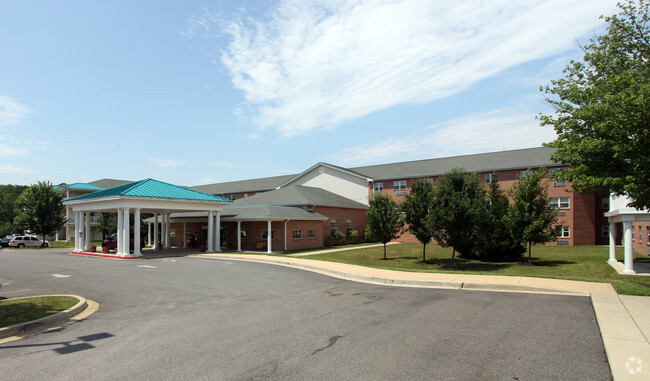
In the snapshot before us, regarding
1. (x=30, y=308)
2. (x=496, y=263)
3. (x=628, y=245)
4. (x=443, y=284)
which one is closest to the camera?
(x=30, y=308)

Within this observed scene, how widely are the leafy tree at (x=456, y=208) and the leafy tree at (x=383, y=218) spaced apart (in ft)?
14.7

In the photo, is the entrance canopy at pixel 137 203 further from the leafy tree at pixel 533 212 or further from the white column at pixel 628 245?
the white column at pixel 628 245

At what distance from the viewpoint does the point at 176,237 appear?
39.3 m

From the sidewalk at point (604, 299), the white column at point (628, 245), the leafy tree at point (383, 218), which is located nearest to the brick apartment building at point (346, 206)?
the leafy tree at point (383, 218)

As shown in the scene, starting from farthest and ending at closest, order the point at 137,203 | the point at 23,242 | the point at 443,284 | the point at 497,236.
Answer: the point at 23,242 → the point at 137,203 → the point at 497,236 → the point at 443,284

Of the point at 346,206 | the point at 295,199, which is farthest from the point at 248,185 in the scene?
the point at 295,199

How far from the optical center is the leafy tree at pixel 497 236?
2558 cm

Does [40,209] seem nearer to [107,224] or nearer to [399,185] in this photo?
[107,224]

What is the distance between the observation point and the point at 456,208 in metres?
22.0

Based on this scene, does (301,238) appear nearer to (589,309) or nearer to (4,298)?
(4,298)

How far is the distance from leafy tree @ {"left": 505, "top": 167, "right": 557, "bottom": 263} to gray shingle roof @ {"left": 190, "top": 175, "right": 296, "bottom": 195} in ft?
120

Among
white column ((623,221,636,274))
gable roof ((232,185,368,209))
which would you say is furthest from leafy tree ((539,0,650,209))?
gable roof ((232,185,368,209))

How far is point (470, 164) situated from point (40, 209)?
47.5 meters

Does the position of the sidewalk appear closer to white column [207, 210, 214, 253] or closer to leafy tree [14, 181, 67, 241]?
white column [207, 210, 214, 253]
